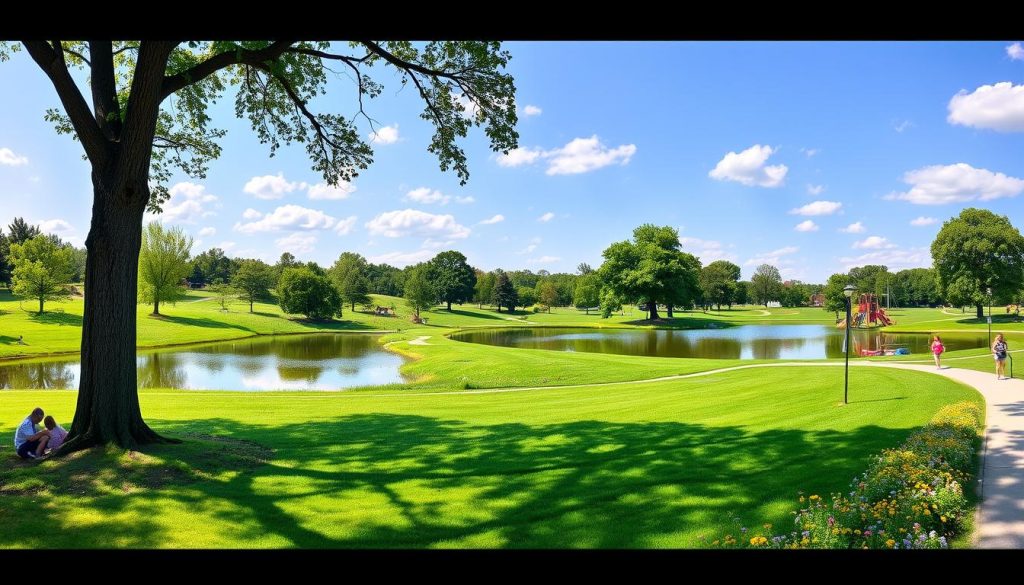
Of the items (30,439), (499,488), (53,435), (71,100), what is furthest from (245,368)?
(499,488)

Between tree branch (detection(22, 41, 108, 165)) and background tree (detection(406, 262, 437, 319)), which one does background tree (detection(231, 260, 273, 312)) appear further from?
tree branch (detection(22, 41, 108, 165))

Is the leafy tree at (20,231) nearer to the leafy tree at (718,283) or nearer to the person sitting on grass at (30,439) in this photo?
the person sitting on grass at (30,439)

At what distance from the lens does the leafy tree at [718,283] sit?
11475cm

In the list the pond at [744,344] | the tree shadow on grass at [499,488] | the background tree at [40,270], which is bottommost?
the pond at [744,344]

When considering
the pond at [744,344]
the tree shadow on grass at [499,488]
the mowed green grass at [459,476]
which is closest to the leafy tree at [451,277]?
the pond at [744,344]

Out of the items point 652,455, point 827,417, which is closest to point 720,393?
point 827,417

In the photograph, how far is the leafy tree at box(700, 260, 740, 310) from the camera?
4518 inches

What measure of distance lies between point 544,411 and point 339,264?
9681cm

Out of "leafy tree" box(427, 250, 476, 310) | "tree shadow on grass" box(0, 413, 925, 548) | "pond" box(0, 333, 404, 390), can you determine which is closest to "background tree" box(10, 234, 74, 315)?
"pond" box(0, 333, 404, 390)

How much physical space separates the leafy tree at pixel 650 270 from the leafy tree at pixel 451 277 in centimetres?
3218

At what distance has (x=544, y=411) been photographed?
14711mm

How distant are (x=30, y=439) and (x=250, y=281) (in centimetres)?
7750

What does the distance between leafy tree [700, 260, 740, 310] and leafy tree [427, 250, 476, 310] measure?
48.8 meters
